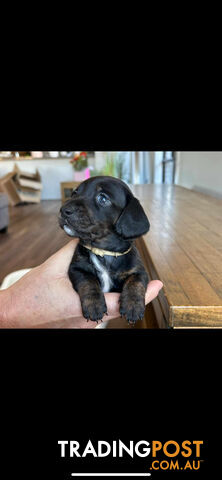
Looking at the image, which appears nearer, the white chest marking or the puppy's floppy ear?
the puppy's floppy ear

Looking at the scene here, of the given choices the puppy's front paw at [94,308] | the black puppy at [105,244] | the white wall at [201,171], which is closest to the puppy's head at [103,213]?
the black puppy at [105,244]

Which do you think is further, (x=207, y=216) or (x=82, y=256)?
(x=207, y=216)

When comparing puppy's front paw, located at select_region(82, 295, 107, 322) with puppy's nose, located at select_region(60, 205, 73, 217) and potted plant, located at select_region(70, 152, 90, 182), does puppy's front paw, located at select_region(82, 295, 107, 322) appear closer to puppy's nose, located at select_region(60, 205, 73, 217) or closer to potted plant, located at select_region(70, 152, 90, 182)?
puppy's nose, located at select_region(60, 205, 73, 217)

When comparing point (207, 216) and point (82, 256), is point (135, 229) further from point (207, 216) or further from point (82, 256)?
point (207, 216)

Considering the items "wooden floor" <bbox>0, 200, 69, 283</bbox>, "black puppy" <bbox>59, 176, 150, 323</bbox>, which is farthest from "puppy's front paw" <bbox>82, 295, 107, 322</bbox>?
"wooden floor" <bbox>0, 200, 69, 283</bbox>

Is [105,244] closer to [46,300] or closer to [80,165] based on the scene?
[46,300]
